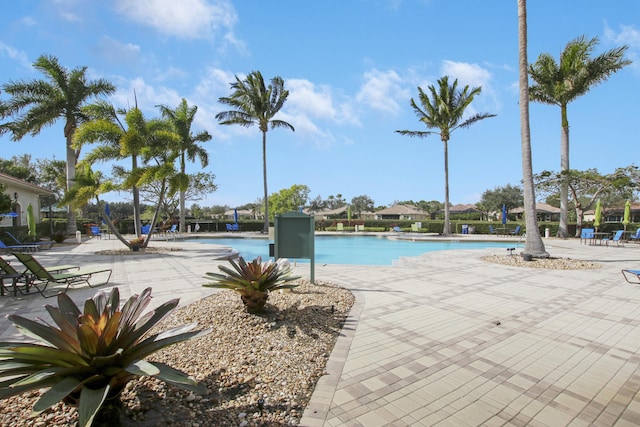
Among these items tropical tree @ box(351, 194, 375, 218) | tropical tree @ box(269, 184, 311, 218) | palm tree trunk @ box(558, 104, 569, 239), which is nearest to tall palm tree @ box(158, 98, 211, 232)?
tropical tree @ box(269, 184, 311, 218)

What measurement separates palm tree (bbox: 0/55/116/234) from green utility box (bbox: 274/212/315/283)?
63.2 feet

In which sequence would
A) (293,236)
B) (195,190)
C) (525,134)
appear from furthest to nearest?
(195,190), (525,134), (293,236)

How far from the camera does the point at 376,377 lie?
3219 mm

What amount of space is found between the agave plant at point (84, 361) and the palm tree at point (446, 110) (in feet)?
80.7

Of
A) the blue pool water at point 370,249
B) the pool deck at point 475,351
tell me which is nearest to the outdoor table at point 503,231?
the blue pool water at point 370,249

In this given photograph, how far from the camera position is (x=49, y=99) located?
798 inches

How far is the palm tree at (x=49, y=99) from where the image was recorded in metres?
19.9

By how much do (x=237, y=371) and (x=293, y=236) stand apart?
11.4ft

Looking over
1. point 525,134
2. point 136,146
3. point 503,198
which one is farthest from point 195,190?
point 503,198

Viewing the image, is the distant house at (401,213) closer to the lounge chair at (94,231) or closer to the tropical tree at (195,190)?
the tropical tree at (195,190)

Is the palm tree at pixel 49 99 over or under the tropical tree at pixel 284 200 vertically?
over

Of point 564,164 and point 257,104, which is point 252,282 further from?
point 257,104

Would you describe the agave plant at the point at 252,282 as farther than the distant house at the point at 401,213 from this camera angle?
No

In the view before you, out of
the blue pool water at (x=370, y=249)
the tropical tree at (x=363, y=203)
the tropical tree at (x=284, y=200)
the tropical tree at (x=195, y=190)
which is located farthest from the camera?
the tropical tree at (x=363, y=203)
